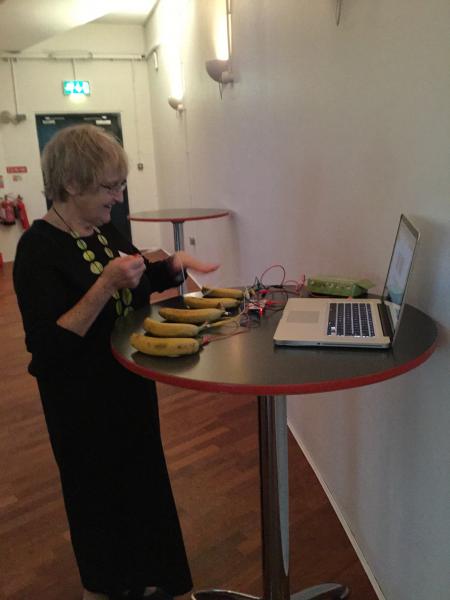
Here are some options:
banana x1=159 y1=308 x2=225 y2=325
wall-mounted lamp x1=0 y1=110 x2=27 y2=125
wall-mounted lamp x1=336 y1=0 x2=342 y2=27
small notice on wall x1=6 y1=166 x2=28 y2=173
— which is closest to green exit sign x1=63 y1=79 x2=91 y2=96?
wall-mounted lamp x1=0 y1=110 x2=27 y2=125

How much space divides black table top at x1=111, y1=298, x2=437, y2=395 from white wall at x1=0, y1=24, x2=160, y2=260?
655 centimetres

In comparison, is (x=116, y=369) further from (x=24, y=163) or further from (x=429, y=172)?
(x=24, y=163)

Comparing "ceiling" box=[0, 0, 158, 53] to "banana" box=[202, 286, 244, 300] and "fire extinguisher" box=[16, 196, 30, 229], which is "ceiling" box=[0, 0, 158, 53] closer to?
"fire extinguisher" box=[16, 196, 30, 229]

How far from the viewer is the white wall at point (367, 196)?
1.20 m

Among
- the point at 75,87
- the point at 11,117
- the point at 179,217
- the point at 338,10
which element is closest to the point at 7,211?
the point at 11,117

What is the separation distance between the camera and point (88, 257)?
128 cm

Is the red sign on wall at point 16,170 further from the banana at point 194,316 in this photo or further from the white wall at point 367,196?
the banana at point 194,316

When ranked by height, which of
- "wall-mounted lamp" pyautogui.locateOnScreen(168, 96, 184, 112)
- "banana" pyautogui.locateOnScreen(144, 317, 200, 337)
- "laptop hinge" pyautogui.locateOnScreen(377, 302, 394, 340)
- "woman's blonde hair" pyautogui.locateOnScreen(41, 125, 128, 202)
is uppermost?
"wall-mounted lamp" pyautogui.locateOnScreen(168, 96, 184, 112)

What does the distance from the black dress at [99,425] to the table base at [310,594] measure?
0.28 ft

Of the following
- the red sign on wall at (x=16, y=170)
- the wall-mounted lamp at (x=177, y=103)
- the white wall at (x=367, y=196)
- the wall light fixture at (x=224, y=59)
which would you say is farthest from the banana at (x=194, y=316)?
the red sign on wall at (x=16, y=170)

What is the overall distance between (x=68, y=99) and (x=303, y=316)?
6.76 metres

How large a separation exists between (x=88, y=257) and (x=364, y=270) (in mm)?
Answer: 874

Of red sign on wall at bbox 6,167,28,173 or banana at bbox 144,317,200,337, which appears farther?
red sign on wall at bbox 6,167,28,173

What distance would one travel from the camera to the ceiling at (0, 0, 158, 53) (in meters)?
4.48
